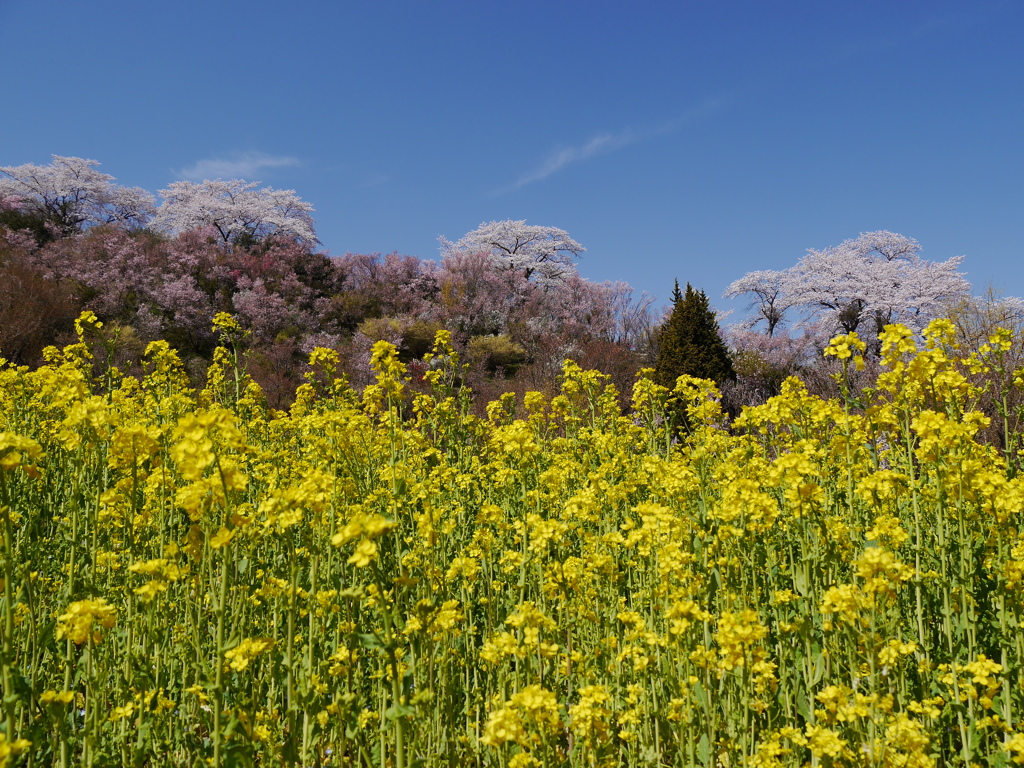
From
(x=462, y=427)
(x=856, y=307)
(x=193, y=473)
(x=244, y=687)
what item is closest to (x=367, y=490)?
(x=462, y=427)

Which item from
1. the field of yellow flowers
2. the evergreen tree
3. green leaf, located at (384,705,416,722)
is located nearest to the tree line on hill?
the evergreen tree

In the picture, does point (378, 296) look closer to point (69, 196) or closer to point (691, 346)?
point (691, 346)

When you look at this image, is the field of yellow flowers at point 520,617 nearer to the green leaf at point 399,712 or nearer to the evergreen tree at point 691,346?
the green leaf at point 399,712

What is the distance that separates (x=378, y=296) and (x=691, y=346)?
55.5 ft

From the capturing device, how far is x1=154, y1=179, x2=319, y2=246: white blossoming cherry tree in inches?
1257

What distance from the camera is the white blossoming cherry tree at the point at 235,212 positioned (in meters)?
31.9

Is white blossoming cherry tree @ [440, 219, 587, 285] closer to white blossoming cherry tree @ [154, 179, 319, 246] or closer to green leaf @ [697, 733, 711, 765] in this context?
white blossoming cherry tree @ [154, 179, 319, 246]

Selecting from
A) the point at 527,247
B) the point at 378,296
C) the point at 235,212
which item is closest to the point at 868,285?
the point at 527,247

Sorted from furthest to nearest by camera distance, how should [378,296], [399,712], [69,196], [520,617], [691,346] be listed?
[69,196], [378,296], [691,346], [520,617], [399,712]

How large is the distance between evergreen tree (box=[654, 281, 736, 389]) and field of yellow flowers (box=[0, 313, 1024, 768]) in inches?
450

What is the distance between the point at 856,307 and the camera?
1214 inches

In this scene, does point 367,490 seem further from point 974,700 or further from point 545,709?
point 974,700

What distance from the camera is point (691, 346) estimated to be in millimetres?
16156

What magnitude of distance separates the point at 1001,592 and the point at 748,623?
1385mm
